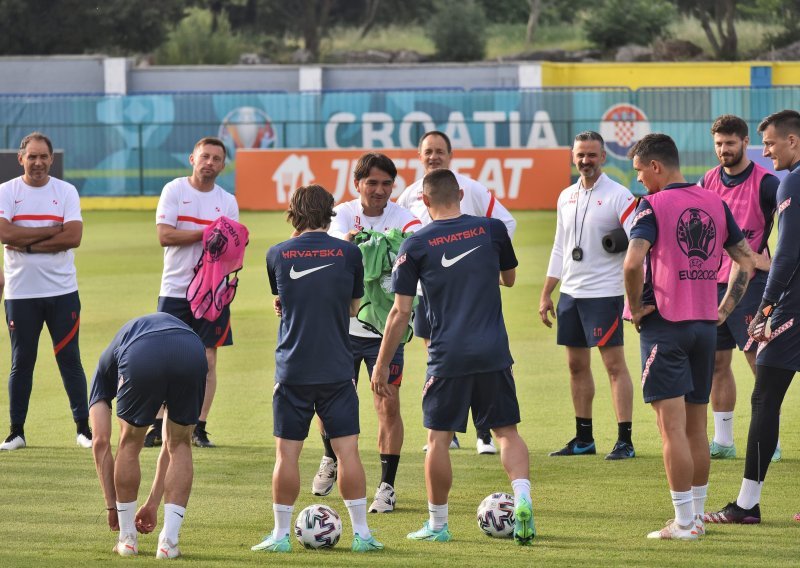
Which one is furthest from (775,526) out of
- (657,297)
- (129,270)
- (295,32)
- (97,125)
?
(295,32)

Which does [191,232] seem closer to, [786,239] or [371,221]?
[371,221]

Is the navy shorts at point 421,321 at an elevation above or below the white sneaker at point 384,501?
above

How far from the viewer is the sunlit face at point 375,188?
26.2ft

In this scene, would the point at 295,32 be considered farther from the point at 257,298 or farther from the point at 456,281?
the point at 456,281

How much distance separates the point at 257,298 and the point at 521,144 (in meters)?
21.1

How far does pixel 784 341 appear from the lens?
23.5 ft

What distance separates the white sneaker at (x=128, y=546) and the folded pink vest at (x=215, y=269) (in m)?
2.99

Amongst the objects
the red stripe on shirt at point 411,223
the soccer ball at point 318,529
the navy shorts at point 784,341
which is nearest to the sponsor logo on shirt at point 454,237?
the red stripe on shirt at point 411,223

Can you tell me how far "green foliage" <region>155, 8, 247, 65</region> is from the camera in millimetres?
59031

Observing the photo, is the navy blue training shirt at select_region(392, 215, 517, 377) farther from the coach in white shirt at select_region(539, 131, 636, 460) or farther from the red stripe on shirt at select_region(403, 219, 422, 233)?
the coach in white shirt at select_region(539, 131, 636, 460)

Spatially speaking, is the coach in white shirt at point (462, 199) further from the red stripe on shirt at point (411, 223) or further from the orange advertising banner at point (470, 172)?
the orange advertising banner at point (470, 172)

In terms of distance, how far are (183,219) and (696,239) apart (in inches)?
169

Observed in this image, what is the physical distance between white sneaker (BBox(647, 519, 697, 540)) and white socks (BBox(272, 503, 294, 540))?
6.33 ft

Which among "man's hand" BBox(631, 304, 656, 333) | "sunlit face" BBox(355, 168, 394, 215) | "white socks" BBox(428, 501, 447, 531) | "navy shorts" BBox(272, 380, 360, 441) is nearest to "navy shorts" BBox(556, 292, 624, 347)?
"sunlit face" BBox(355, 168, 394, 215)
